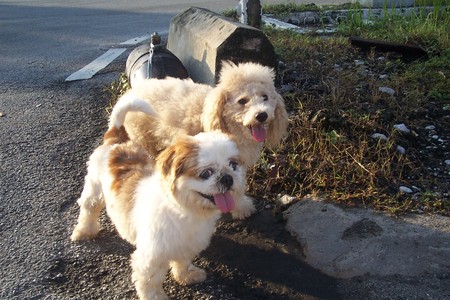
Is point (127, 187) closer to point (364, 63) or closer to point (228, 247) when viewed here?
point (228, 247)

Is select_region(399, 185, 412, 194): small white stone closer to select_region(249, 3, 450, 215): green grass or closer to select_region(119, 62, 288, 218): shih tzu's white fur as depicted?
select_region(249, 3, 450, 215): green grass

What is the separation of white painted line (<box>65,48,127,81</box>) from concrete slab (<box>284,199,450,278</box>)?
14.4 ft

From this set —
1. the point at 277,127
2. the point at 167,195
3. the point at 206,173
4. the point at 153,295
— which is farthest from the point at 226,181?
the point at 277,127

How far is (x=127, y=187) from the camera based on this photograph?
2934 millimetres

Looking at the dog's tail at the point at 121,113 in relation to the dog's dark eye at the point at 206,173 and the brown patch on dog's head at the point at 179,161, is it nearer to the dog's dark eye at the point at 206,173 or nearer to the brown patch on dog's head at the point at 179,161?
the brown patch on dog's head at the point at 179,161

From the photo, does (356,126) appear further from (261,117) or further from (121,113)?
(121,113)

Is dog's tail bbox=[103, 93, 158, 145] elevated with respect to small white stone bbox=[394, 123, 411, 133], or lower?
elevated

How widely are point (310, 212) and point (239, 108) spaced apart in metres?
0.95

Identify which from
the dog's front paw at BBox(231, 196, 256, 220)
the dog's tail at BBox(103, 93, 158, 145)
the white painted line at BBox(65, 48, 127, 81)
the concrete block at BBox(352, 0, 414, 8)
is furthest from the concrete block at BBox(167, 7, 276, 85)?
the concrete block at BBox(352, 0, 414, 8)

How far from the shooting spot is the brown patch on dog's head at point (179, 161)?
2477 millimetres

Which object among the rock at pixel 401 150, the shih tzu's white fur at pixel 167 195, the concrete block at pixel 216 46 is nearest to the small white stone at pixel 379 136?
the rock at pixel 401 150

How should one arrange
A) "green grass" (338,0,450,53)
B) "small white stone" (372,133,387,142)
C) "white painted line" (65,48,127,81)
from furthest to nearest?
"white painted line" (65,48,127,81) < "green grass" (338,0,450,53) < "small white stone" (372,133,387,142)

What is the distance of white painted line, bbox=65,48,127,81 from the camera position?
680 centimetres

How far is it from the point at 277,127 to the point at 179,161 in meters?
1.42
